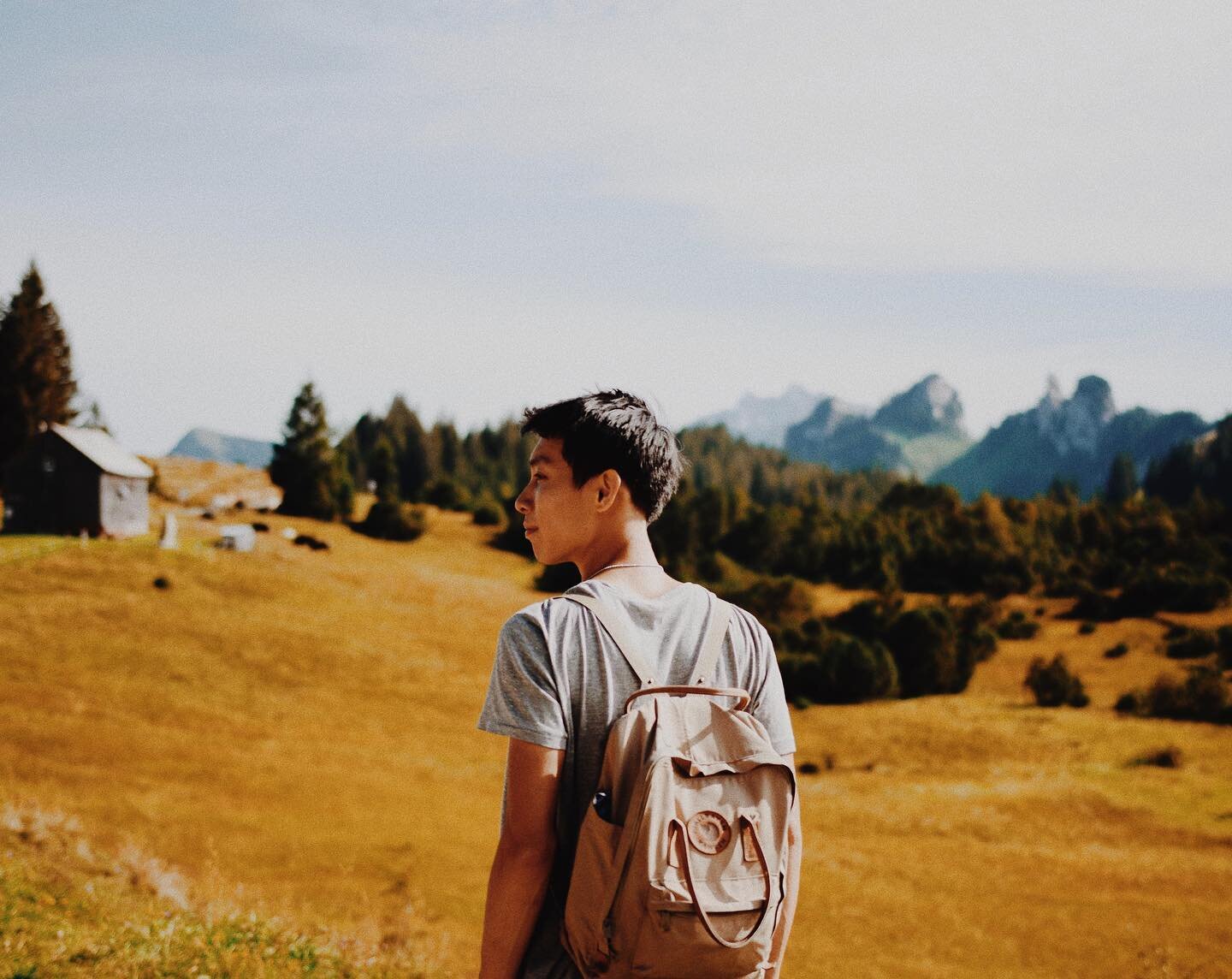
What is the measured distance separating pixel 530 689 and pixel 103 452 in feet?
169

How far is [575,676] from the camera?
2.60m

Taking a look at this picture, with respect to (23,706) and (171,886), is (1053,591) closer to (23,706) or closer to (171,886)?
(23,706)

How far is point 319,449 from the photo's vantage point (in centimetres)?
7200

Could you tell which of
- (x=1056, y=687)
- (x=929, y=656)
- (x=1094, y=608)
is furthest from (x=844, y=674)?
(x=1094, y=608)

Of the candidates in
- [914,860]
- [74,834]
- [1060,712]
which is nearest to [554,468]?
[74,834]

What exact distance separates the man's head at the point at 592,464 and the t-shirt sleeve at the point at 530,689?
395mm

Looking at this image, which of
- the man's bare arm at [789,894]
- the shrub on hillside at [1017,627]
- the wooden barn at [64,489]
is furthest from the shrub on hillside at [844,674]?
the man's bare arm at [789,894]

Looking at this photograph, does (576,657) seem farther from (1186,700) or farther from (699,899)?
(1186,700)

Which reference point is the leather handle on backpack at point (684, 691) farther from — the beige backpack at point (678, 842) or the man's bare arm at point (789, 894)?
the man's bare arm at point (789, 894)

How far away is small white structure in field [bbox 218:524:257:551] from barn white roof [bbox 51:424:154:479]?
15.1 feet

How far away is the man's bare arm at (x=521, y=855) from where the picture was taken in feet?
8.45

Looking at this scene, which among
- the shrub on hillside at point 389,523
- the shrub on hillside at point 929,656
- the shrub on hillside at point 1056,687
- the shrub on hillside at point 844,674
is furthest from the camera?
the shrub on hillside at point 389,523

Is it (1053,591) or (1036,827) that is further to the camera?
(1053,591)

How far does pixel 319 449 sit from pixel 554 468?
72.4 metres
